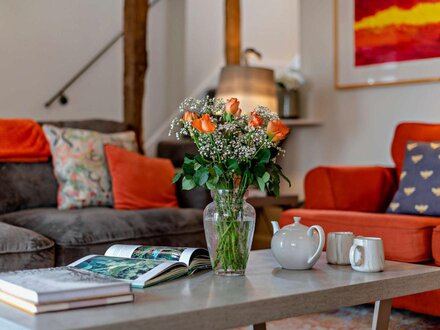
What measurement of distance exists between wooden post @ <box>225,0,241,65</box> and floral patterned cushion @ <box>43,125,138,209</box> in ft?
5.17

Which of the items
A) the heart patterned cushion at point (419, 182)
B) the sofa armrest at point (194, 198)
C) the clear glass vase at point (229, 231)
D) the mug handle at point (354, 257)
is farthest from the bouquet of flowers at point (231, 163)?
the sofa armrest at point (194, 198)


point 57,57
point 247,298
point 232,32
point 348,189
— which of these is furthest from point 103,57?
point 247,298

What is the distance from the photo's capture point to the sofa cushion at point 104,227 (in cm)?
290

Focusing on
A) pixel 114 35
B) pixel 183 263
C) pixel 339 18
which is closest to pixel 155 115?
pixel 114 35

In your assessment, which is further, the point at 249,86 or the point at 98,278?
the point at 249,86

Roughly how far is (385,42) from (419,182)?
4.09ft

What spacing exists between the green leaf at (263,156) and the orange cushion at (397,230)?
4.06ft

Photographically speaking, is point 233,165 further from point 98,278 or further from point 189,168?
point 98,278

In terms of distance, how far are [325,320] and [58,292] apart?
1.79 metres

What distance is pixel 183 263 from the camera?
1897 millimetres

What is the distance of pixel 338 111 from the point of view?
456 centimetres

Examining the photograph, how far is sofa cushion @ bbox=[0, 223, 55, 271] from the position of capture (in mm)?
2574

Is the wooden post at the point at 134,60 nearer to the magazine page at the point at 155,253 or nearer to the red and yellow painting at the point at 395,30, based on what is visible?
the red and yellow painting at the point at 395,30

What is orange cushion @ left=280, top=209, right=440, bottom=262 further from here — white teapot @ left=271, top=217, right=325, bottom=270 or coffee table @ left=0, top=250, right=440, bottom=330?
white teapot @ left=271, top=217, right=325, bottom=270
